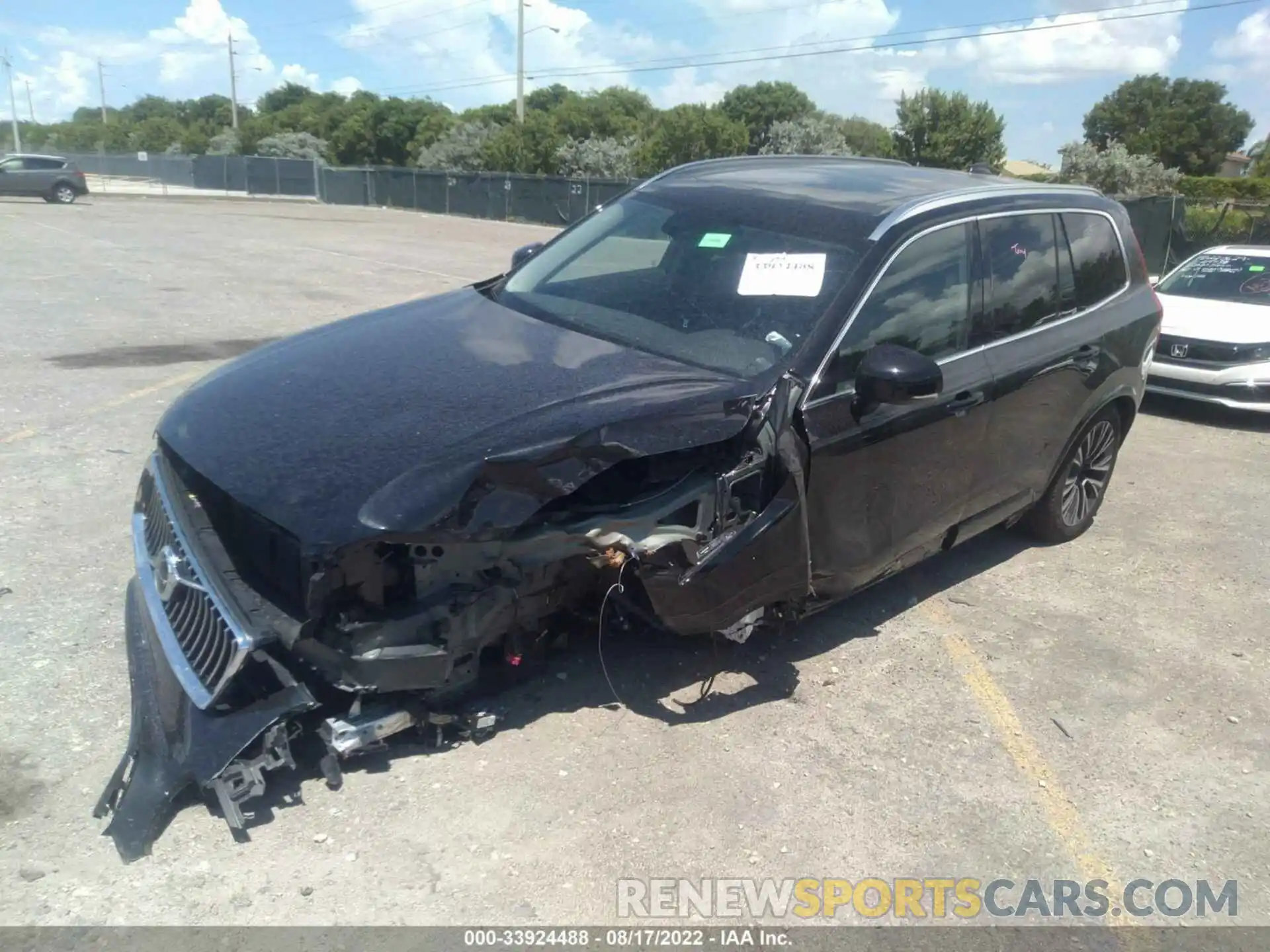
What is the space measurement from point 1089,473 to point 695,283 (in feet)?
9.51

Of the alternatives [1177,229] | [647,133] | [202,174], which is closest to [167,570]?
[1177,229]

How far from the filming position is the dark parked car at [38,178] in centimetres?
3212

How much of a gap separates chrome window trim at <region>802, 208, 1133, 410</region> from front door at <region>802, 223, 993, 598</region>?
0.5 inches

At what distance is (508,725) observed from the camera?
12.1 feet

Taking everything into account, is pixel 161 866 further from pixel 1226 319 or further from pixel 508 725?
pixel 1226 319

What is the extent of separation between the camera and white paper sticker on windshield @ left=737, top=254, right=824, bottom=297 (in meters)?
4.05

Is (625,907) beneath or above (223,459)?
beneath

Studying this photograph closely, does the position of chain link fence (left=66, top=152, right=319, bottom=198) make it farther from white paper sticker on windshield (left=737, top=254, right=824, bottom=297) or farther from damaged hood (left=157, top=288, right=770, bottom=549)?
white paper sticker on windshield (left=737, top=254, right=824, bottom=297)

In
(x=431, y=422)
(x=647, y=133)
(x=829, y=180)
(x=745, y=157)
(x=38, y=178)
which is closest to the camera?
(x=431, y=422)

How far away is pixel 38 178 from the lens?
32.3 m

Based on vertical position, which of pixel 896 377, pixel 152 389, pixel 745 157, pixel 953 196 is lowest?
pixel 152 389

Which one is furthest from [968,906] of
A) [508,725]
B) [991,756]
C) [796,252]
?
[796,252]

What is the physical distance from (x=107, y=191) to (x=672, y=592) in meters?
51.6

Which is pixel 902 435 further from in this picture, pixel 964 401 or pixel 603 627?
pixel 603 627
